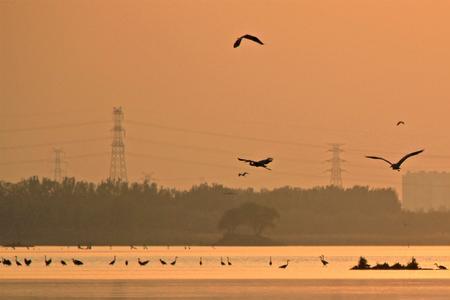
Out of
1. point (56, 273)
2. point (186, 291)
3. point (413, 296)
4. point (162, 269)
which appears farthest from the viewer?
point (162, 269)

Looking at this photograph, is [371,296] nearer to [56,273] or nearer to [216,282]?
[216,282]

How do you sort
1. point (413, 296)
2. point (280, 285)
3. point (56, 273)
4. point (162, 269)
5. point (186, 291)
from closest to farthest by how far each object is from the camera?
point (413, 296)
point (186, 291)
point (280, 285)
point (56, 273)
point (162, 269)

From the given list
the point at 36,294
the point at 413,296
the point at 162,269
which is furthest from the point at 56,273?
the point at 413,296

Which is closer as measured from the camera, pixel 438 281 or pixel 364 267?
pixel 438 281

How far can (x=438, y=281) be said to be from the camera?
329 feet

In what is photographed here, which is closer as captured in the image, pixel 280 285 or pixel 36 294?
pixel 36 294

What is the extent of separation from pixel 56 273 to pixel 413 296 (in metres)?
38.3

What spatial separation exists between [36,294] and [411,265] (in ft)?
135

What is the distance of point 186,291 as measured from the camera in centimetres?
8881

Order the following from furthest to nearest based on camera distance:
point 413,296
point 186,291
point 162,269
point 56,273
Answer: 1. point 162,269
2. point 56,273
3. point 186,291
4. point 413,296

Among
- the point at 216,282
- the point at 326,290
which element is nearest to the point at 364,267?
the point at 216,282

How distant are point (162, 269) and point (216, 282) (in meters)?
25.9

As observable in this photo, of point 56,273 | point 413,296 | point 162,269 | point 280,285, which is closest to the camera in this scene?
point 413,296

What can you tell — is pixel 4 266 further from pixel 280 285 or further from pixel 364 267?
pixel 280 285
